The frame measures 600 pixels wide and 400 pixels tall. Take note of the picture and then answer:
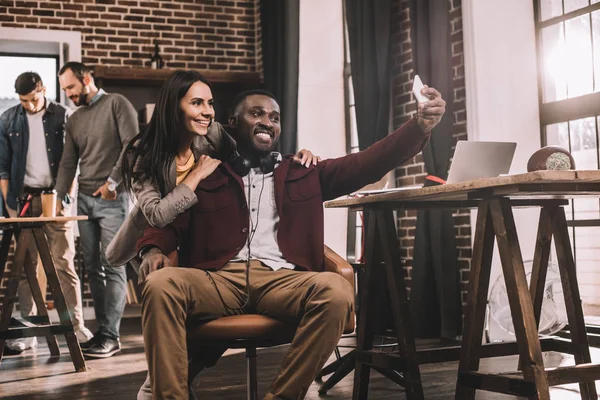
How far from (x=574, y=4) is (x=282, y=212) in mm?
2515

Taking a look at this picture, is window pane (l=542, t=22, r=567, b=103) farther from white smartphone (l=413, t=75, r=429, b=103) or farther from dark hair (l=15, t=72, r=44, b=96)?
dark hair (l=15, t=72, r=44, b=96)

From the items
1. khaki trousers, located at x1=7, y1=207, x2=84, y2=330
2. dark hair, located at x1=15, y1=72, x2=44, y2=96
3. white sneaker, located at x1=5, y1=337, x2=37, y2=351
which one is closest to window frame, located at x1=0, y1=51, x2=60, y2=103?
dark hair, located at x1=15, y1=72, x2=44, y2=96

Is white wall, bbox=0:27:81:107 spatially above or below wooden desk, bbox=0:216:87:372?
above

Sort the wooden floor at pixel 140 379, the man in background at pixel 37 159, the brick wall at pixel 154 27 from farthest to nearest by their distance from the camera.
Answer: the brick wall at pixel 154 27 < the man in background at pixel 37 159 < the wooden floor at pixel 140 379

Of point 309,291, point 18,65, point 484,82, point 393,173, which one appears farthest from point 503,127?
point 18,65

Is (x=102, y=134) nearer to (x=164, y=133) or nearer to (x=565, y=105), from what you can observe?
(x=164, y=133)

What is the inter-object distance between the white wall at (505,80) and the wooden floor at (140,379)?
3.69 ft

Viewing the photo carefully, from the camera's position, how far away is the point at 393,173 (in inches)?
204

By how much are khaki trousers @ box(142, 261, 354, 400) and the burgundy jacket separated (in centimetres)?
Answer: 12

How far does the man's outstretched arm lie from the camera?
235 cm

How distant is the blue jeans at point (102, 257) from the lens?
168 inches

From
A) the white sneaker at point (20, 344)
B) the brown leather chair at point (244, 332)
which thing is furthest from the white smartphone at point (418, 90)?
the white sneaker at point (20, 344)

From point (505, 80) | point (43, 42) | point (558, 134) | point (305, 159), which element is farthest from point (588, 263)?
point (43, 42)

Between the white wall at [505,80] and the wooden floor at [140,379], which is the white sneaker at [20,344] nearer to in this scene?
the wooden floor at [140,379]
